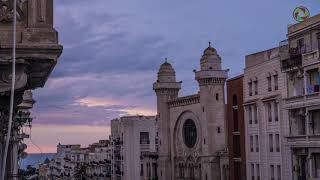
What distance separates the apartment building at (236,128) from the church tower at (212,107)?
21.6 meters

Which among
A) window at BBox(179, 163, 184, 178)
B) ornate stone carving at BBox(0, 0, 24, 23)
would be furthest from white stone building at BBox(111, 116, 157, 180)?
ornate stone carving at BBox(0, 0, 24, 23)

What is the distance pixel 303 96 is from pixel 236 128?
1847 cm

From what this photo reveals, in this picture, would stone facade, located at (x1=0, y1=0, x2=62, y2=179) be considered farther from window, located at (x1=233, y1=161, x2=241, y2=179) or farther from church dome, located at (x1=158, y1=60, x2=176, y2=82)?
church dome, located at (x1=158, y1=60, x2=176, y2=82)

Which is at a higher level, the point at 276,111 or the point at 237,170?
the point at 276,111

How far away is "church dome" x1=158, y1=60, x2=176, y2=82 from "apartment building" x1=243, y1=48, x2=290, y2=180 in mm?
43669

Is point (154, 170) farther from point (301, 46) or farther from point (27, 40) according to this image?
point (27, 40)

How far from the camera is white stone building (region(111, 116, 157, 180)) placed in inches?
4776

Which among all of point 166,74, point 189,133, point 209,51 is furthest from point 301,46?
point 166,74

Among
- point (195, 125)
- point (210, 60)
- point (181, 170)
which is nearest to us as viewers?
point (210, 60)

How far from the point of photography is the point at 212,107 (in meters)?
84.8

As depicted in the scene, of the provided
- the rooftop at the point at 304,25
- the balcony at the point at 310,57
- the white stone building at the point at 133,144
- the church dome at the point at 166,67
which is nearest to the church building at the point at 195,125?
the church dome at the point at 166,67

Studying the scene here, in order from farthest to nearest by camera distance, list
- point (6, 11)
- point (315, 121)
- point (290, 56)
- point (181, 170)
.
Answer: point (181, 170), point (290, 56), point (315, 121), point (6, 11)

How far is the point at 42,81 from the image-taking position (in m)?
11.6

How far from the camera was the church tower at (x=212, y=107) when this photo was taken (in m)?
84.8
